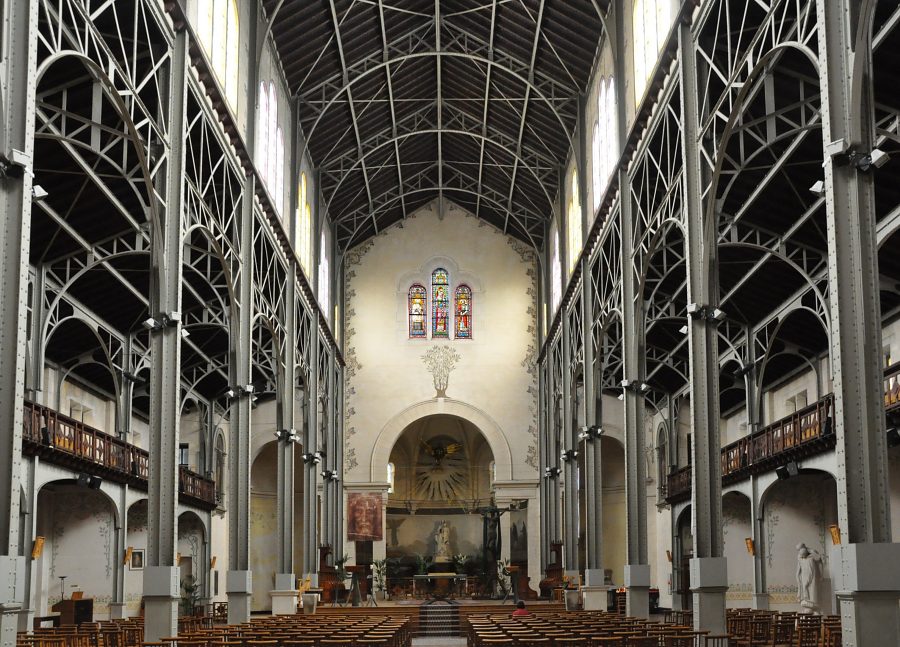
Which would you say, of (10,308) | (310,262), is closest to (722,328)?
(310,262)

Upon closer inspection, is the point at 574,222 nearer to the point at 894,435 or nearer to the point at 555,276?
the point at 555,276

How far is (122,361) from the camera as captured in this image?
34688 millimetres

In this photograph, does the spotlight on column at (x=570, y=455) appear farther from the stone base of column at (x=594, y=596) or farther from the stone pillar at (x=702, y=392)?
the stone pillar at (x=702, y=392)

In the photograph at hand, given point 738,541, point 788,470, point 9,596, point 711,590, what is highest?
point 788,470

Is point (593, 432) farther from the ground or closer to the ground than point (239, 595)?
farther from the ground

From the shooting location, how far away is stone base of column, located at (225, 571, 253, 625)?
2698cm

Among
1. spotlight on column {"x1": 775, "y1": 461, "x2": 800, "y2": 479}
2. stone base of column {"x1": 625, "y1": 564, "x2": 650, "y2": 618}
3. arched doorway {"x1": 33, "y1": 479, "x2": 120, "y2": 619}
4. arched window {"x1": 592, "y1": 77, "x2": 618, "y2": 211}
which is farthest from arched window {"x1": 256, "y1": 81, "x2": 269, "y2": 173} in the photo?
spotlight on column {"x1": 775, "y1": 461, "x2": 800, "y2": 479}

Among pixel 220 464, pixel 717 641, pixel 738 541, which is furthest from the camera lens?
pixel 220 464

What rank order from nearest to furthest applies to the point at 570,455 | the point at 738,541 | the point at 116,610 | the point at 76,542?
the point at 116,610 → the point at 76,542 → the point at 738,541 → the point at 570,455

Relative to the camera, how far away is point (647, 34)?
26844 mm

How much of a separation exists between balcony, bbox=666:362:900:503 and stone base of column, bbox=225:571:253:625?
46.1 ft

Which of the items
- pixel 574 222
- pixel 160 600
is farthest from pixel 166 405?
pixel 574 222

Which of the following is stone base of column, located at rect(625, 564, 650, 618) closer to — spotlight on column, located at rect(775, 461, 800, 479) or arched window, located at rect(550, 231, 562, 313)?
spotlight on column, located at rect(775, 461, 800, 479)

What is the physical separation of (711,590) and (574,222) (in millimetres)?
23125
